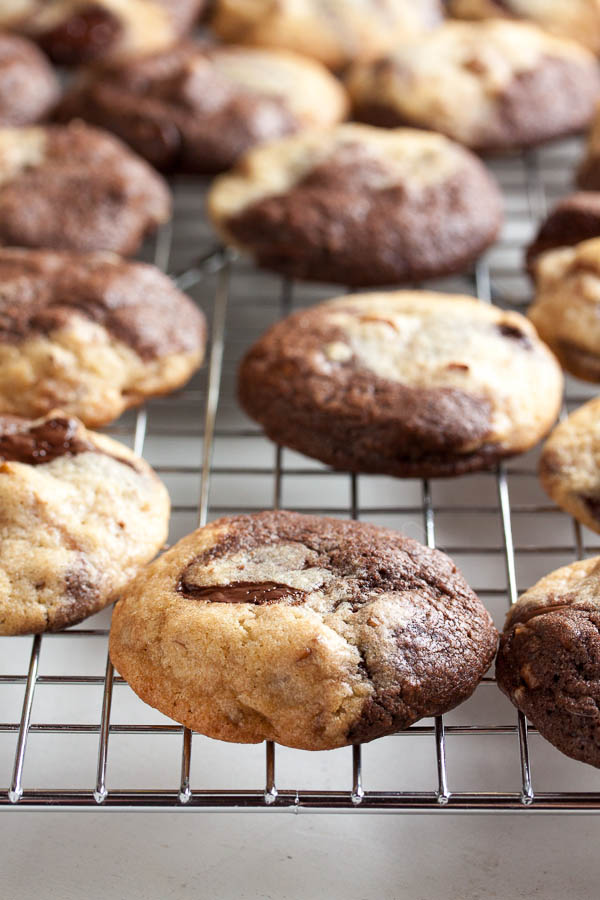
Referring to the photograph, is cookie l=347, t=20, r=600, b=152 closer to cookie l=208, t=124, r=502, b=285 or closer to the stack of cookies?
the stack of cookies

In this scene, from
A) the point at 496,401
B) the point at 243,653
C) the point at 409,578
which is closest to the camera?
the point at 243,653

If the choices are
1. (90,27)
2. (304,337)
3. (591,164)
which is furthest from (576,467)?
(90,27)

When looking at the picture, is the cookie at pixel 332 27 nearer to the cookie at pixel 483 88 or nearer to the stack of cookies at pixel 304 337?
the stack of cookies at pixel 304 337

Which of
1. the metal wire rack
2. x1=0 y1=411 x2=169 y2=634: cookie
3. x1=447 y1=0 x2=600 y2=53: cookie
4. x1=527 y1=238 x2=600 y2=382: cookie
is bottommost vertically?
the metal wire rack

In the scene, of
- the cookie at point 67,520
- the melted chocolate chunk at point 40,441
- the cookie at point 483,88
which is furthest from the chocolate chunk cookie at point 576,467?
the cookie at point 483,88

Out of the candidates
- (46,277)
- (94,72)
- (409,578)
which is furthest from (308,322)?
(94,72)

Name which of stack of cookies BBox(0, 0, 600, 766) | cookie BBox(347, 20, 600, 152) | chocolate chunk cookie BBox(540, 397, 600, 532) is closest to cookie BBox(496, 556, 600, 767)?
stack of cookies BBox(0, 0, 600, 766)

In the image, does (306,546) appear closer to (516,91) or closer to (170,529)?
(170,529)
